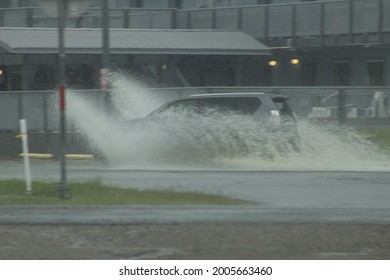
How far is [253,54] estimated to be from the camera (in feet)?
141

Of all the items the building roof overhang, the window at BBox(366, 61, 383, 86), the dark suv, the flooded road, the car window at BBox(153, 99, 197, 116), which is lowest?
the flooded road

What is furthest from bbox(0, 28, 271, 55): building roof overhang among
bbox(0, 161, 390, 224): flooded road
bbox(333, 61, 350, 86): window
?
bbox(0, 161, 390, 224): flooded road

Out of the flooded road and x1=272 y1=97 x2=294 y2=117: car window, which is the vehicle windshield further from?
the flooded road

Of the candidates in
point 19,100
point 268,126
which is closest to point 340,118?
point 268,126

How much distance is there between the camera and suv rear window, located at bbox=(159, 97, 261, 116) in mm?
24719

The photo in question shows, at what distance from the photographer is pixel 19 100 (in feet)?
97.9

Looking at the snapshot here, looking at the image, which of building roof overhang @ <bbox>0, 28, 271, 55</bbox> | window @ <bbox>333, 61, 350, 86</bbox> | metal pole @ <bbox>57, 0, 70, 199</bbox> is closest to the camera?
metal pole @ <bbox>57, 0, 70, 199</bbox>

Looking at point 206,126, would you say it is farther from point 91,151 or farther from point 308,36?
point 308,36

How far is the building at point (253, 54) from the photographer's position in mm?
40188

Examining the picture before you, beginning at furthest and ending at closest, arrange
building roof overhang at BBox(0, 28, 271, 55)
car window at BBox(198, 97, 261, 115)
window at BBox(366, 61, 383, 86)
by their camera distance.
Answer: window at BBox(366, 61, 383, 86) < building roof overhang at BBox(0, 28, 271, 55) < car window at BBox(198, 97, 261, 115)

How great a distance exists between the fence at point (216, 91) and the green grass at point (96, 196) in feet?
42.2

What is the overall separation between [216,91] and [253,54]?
1207cm

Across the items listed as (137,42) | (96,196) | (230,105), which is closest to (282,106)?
(230,105)

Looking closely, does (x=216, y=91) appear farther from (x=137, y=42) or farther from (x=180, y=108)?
(x=137, y=42)
